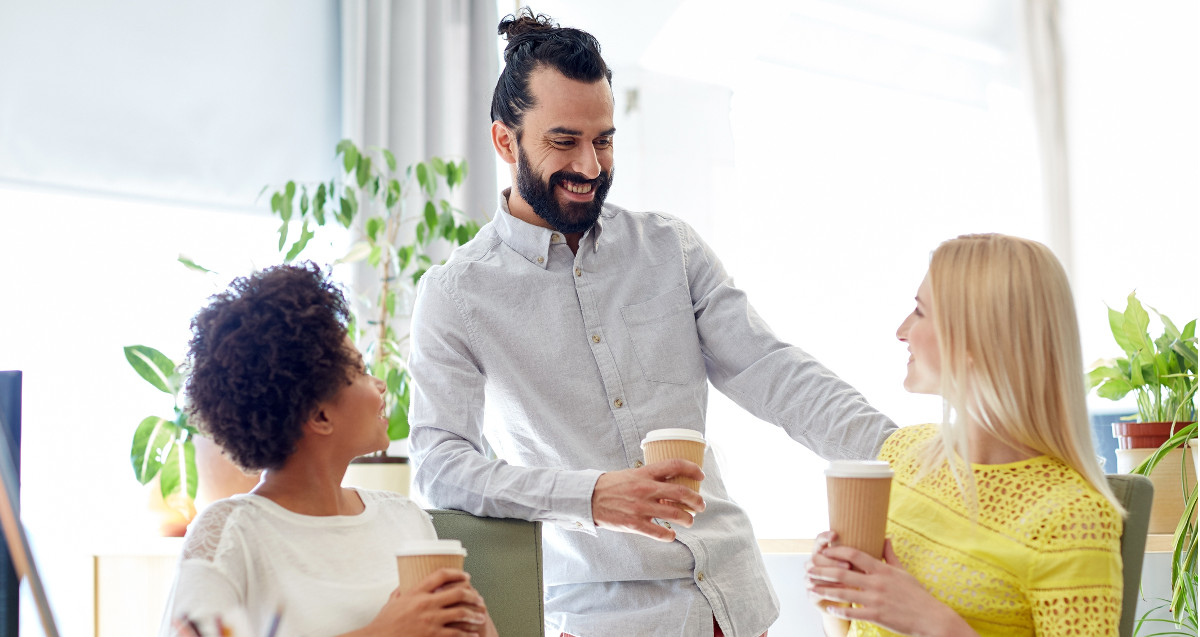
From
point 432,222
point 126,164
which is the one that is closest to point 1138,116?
point 432,222

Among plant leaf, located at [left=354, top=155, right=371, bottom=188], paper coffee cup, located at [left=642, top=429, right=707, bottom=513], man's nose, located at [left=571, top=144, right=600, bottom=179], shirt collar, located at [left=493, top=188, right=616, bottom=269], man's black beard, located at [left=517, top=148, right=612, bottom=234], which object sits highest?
plant leaf, located at [left=354, top=155, right=371, bottom=188]

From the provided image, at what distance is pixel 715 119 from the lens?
377cm

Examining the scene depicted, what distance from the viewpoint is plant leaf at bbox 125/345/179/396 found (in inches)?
101

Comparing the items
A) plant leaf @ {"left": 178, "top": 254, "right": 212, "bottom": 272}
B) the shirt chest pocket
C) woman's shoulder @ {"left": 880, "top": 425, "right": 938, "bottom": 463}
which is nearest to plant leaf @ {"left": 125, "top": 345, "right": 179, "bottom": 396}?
plant leaf @ {"left": 178, "top": 254, "right": 212, "bottom": 272}

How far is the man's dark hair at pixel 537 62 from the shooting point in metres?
1.74

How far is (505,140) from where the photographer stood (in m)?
1.85

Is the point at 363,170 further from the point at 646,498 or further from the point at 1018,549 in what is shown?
the point at 1018,549

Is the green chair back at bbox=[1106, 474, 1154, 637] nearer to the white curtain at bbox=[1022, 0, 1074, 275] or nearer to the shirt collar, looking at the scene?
the shirt collar

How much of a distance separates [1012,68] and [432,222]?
272 centimetres

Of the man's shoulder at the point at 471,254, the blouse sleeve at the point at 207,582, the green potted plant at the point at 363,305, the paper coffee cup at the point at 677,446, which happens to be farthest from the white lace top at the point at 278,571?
the green potted plant at the point at 363,305

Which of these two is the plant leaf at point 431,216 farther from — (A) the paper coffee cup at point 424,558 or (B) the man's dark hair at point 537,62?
(A) the paper coffee cup at point 424,558

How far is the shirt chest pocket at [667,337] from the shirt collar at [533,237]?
14cm

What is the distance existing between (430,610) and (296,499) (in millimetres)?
306

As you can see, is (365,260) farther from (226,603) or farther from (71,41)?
(226,603)
